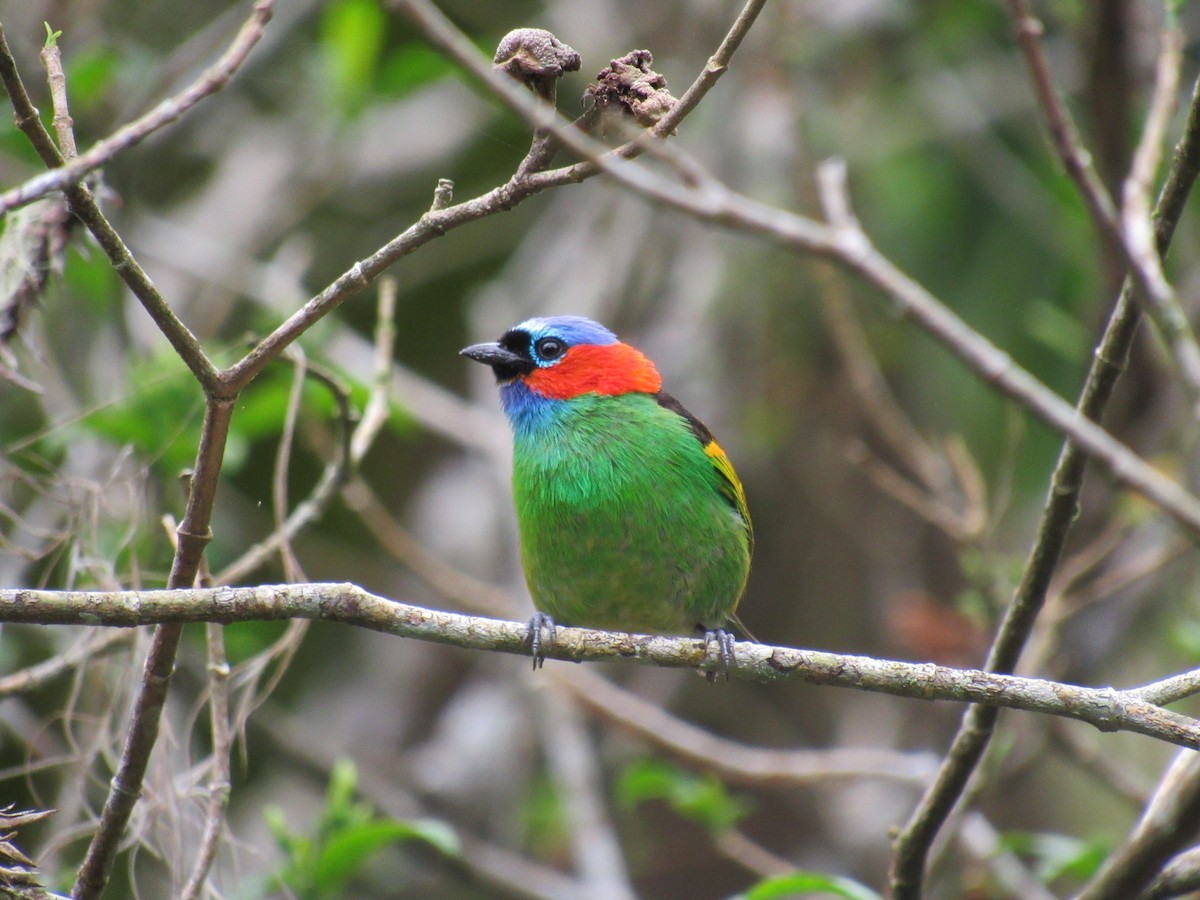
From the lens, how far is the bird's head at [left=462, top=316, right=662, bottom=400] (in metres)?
4.11

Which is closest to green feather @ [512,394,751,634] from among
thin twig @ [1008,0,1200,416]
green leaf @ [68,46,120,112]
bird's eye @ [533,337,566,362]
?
bird's eye @ [533,337,566,362]

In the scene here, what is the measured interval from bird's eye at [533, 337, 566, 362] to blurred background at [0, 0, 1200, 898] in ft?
2.52

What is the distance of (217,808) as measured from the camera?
253 cm

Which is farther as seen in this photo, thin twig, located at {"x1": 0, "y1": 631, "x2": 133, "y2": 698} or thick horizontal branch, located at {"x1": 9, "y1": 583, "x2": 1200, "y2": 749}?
thin twig, located at {"x1": 0, "y1": 631, "x2": 133, "y2": 698}

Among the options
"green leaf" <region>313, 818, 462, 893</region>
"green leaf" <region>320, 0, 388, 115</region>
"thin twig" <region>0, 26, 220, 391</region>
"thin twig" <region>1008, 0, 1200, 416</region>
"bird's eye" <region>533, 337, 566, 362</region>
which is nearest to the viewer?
"thin twig" <region>1008, 0, 1200, 416</region>

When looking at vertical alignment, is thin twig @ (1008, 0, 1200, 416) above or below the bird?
above

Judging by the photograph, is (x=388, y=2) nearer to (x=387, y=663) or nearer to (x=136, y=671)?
(x=136, y=671)

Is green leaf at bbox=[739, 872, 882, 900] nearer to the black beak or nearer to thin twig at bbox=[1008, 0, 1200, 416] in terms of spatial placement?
thin twig at bbox=[1008, 0, 1200, 416]

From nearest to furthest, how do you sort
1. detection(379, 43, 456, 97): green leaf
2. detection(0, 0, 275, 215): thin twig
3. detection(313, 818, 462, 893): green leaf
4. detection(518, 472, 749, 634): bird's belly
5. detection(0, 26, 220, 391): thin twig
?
detection(0, 0, 275, 215): thin twig < detection(0, 26, 220, 391): thin twig < detection(313, 818, 462, 893): green leaf < detection(518, 472, 749, 634): bird's belly < detection(379, 43, 456, 97): green leaf

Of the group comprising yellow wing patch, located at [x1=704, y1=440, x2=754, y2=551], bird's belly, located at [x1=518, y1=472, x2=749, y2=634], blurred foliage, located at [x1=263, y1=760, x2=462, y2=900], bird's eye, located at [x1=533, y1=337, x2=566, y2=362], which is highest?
bird's eye, located at [x1=533, y1=337, x2=566, y2=362]

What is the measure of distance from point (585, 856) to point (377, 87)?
3.25m

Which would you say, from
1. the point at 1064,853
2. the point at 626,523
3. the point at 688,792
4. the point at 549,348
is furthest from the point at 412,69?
the point at 1064,853

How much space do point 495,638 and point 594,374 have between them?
75.3 inches

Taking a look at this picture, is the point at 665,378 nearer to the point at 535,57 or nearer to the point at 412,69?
the point at 412,69
